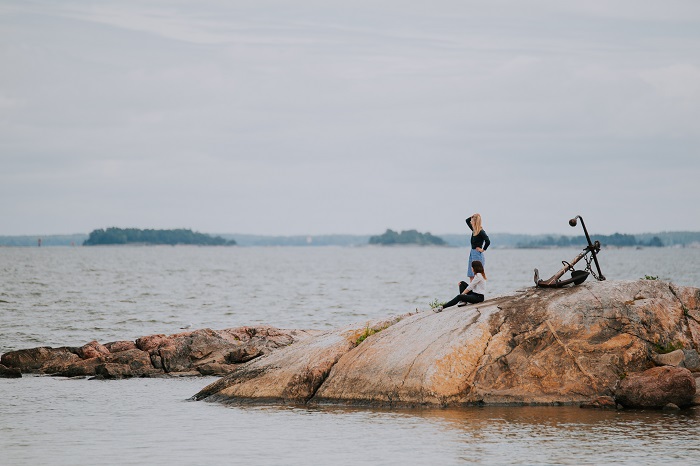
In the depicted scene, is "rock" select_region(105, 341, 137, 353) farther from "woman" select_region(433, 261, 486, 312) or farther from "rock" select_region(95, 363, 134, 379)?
"woman" select_region(433, 261, 486, 312)

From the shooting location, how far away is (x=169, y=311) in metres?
58.8

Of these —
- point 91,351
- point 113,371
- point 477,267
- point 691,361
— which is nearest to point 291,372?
point 477,267

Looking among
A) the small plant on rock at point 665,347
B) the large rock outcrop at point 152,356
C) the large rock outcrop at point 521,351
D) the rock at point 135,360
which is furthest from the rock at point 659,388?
the rock at point 135,360

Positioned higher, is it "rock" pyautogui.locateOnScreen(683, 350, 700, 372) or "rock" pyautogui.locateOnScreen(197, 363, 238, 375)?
"rock" pyautogui.locateOnScreen(683, 350, 700, 372)

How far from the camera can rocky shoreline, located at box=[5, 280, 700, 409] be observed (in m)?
19.7

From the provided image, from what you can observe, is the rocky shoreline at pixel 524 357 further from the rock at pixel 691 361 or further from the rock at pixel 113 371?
the rock at pixel 113 371

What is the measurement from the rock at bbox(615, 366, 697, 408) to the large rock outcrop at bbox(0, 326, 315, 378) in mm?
13438

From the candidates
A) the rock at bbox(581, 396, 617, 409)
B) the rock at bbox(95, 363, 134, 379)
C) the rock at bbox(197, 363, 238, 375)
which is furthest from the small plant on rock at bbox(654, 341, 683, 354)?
the rock at bbox(95, 363, 134, 379)

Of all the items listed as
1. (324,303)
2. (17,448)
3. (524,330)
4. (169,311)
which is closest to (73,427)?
(17,448)

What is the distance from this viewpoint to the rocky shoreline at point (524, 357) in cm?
1966

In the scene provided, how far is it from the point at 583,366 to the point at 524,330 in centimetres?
142

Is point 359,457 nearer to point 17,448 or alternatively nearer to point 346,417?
point 346,417

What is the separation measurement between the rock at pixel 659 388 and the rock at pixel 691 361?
570mm

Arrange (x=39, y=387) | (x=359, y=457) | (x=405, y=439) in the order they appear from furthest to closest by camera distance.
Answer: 1. (x=39, y=387)
2. (x=405, y=439)
3. (x=359, y=457)
